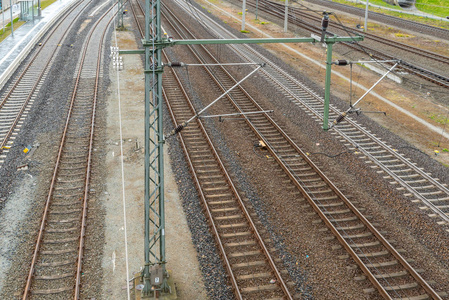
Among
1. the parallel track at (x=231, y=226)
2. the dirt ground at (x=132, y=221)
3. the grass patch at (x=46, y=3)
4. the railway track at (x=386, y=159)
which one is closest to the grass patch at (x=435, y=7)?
the railway track at (x=386, y=159)

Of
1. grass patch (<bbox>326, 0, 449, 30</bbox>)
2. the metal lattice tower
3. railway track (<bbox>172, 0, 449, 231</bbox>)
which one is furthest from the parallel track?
grass patch (<bbox>326, 0, 449, 30</bbox>)

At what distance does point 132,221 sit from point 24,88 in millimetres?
16949

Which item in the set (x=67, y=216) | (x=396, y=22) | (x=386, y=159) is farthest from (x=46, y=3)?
(x=386, y=159)

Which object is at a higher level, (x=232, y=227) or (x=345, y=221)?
(x=345, y=221)

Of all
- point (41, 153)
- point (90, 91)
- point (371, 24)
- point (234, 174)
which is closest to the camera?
point (234, 174)

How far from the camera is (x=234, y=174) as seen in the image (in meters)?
18.3

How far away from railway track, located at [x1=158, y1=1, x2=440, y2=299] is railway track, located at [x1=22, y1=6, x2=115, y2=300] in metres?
5.05

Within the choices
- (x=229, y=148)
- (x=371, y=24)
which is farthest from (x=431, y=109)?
(x=371, y=24)

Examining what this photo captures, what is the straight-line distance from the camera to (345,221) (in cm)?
1522

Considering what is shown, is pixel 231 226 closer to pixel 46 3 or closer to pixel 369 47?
pixel 369 47

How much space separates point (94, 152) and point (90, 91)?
29.6 ft

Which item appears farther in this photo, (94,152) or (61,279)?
(94,152)

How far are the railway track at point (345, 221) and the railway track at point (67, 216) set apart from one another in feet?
16.6

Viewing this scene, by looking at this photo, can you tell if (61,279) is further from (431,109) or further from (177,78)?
(431,109)
